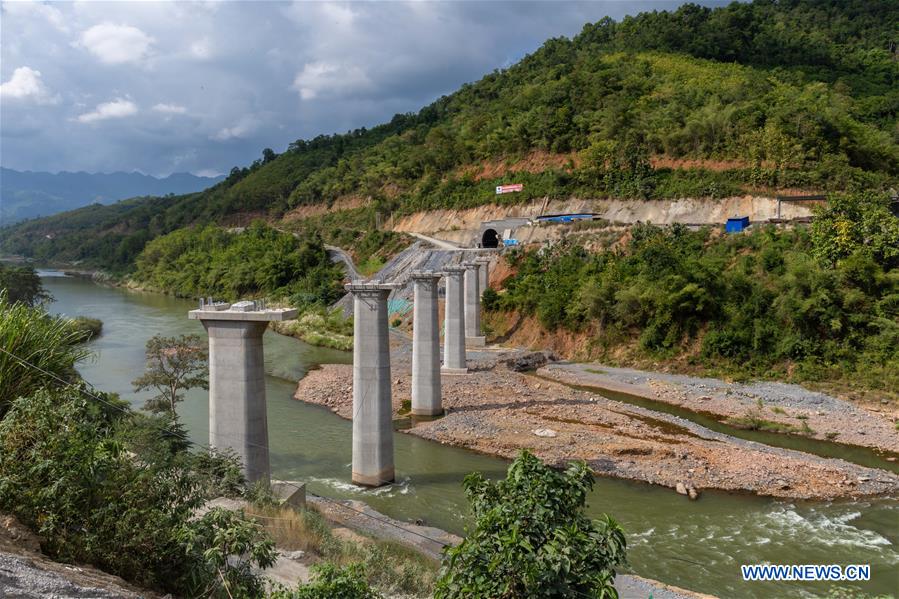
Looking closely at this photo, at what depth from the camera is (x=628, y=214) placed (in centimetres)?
5069

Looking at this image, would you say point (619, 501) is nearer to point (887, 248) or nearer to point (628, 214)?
point (887, 248)

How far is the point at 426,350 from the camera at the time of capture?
25.2 meters

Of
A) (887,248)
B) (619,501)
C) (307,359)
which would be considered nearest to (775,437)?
(619,501)

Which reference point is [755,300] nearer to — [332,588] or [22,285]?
[332,588]

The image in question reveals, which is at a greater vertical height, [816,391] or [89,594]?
[89,594]

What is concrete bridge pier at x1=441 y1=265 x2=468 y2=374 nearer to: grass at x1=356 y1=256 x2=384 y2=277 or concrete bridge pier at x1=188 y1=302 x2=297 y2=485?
concrete bridge pier at x1=188 y1=302 x2=297 y2=485

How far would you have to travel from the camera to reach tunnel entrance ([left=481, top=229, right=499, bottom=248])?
58.6 metres

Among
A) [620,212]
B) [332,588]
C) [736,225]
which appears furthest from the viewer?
[620,212]

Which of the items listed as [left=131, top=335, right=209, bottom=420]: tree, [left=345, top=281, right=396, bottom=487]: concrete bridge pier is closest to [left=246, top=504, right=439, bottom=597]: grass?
[left=345, top=281, right=396, bottom=487]: concrete bridge pier

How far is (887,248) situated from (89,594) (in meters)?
36.3

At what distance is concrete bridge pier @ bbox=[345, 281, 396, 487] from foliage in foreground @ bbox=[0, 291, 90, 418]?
947cm

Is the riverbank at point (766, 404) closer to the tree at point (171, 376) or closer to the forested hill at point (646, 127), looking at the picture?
the tree at point (171, 376)

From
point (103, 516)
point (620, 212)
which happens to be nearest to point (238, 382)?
point (103, 516)

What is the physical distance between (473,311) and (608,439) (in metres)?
19.9
